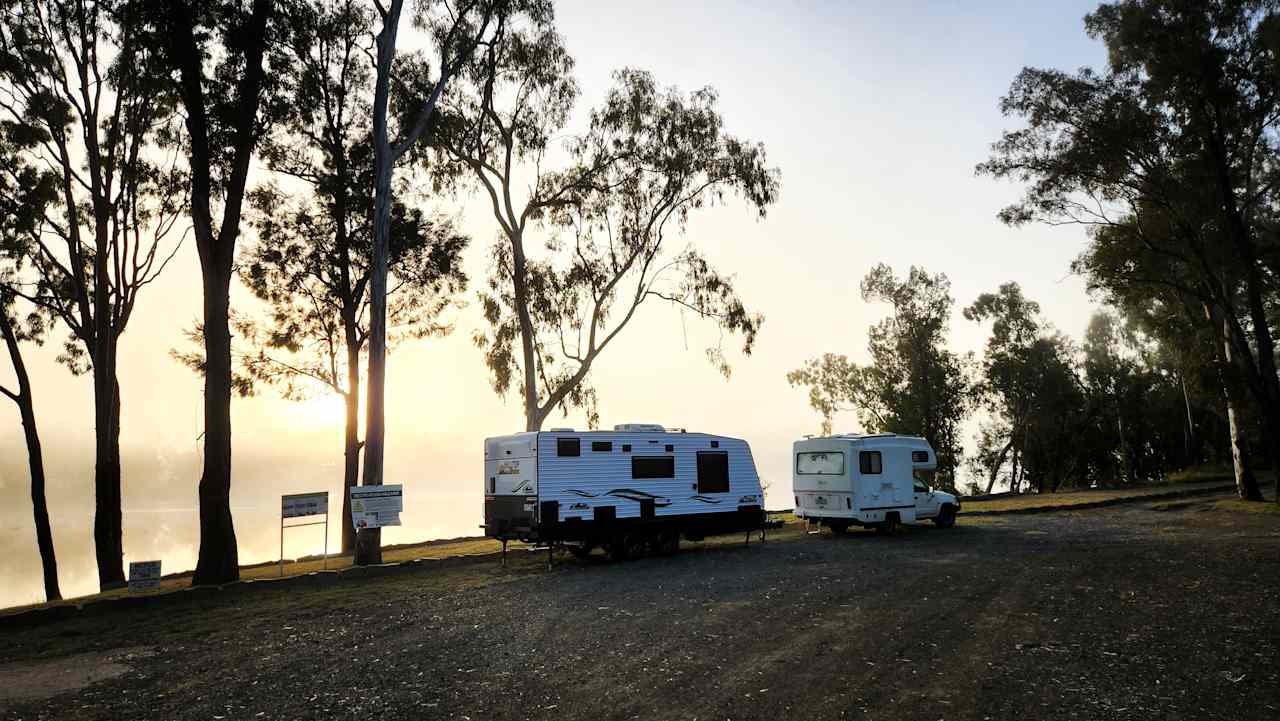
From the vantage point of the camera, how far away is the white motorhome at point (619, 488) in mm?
15789

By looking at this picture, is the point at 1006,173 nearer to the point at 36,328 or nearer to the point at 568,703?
the point at 568,703

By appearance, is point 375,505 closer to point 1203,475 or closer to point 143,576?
point 143,576

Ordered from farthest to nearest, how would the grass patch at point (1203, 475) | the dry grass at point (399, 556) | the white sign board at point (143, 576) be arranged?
1. the grass patch at point (1203, 475)
2. the dry grass at point (399, 556)
3. the white sign board at point (143, 576)

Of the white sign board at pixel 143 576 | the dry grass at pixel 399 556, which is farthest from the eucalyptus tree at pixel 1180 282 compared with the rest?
the white sign board at pixel 143 576

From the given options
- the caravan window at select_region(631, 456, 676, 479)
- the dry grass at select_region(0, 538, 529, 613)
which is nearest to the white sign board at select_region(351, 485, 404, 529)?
the dry grass at select_region(0, 538, 529, 613)

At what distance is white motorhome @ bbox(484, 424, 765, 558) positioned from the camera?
15.8 meters

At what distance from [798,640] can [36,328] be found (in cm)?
2577

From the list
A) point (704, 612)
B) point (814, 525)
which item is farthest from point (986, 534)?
point (704, 612)

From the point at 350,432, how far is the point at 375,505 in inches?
367

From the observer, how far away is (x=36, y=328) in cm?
2367

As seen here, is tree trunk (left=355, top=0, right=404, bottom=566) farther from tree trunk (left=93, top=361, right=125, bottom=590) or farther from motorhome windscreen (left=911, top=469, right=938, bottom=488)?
motorhome windscreen (left=911, top=469, right=938, bottom=488)

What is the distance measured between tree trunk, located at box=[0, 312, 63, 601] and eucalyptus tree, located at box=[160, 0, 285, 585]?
863cm

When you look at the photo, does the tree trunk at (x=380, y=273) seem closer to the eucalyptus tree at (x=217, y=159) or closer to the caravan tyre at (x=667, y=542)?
the eucalyptus tree at (x=217, y=159)

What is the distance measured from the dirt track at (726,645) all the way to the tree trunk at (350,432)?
34.2 ft
